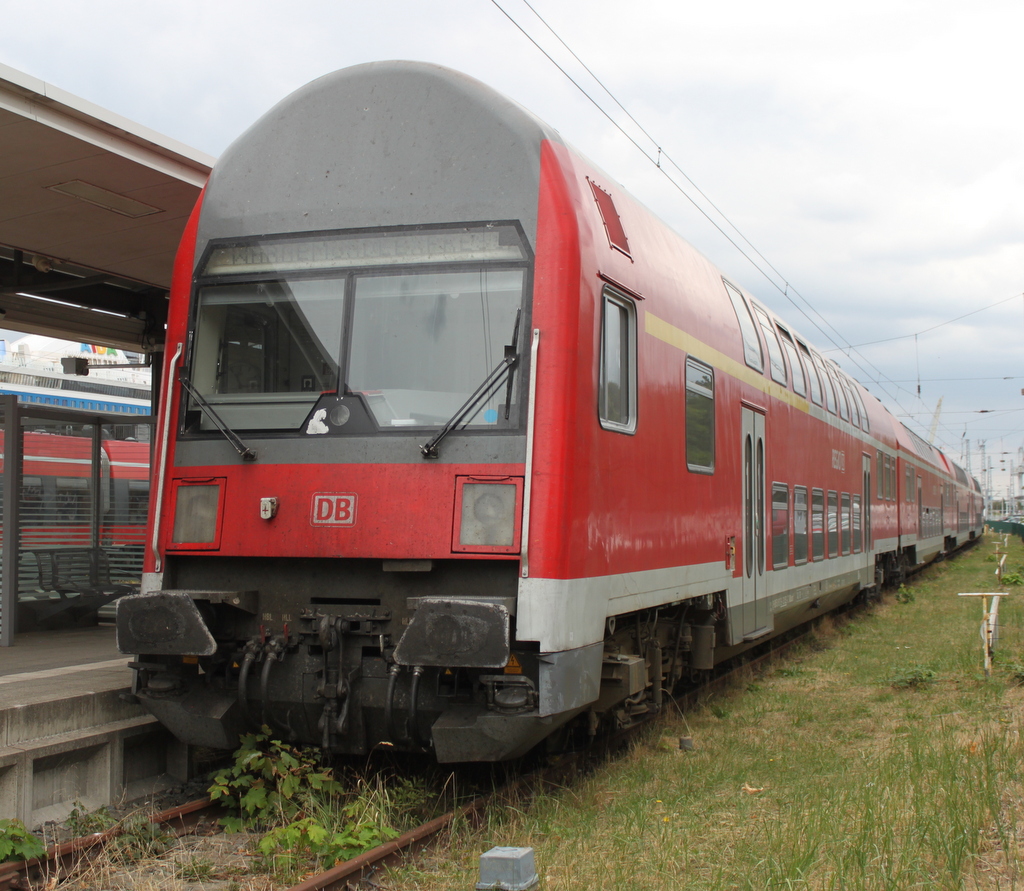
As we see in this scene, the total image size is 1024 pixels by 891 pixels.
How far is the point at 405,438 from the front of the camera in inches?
222

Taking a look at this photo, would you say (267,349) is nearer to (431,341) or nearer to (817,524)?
(431,341)

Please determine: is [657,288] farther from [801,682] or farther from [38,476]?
[38,476]

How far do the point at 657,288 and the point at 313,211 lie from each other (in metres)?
2.25

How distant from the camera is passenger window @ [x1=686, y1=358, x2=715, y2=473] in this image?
24.4 ft

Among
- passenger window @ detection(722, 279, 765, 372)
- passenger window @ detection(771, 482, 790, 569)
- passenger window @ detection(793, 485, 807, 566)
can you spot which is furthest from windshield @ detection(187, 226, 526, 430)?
passenger window @ detection(793, 485, 807, 566)

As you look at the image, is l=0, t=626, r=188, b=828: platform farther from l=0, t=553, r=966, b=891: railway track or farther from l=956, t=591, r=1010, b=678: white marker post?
l=956, t=591, r=1010, b=678: white marker post

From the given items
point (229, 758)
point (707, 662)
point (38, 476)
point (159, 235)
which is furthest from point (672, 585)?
point (38, 476)

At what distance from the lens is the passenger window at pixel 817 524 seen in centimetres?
1206

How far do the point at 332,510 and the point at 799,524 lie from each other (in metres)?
6.88

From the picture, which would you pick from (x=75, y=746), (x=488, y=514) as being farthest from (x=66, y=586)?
(x=488, y=514)

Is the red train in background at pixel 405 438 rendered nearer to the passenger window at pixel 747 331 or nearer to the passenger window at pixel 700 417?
the passenger window at pixel 700 417

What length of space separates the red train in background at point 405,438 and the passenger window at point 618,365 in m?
0.02

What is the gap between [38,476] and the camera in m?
10.3

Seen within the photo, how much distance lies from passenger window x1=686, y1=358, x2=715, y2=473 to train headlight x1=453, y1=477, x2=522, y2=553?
2.29 metres
